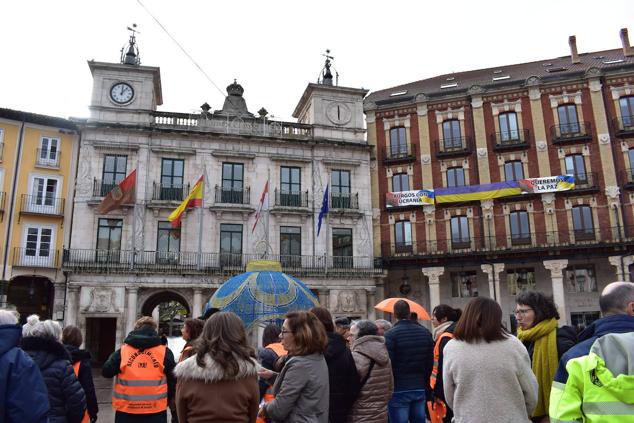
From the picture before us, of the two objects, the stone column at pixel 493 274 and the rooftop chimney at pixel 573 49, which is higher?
the rooftop chimney at pixel 573 49

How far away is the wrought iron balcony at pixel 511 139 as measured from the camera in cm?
3028

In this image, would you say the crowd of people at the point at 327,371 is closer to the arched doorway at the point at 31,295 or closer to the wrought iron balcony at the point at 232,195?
the wrought iron balcony at the point at 232,195

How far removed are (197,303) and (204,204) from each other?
18.7 ft

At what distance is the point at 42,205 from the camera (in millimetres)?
26625

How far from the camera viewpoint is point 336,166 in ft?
101

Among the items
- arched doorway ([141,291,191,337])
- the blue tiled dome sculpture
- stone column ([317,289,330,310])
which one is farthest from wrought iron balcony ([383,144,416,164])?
the blue tiled dome sculpture

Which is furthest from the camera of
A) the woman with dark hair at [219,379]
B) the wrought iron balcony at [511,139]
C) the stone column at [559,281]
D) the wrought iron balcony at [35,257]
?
the wrought iron balcony at [511,139]

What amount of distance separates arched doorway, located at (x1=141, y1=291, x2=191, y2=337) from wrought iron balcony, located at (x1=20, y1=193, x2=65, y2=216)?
22.9ft

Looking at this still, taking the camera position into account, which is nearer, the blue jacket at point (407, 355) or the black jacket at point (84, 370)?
the black jacket at point (84, 370)

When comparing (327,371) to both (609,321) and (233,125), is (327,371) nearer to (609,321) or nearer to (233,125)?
(609,321)

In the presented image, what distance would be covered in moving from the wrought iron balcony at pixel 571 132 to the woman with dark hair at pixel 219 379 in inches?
1201

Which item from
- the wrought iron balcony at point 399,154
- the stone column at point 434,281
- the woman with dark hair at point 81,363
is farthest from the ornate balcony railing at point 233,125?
the woman with dark hair at point 81,363

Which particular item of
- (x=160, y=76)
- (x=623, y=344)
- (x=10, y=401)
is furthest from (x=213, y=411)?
(x=160, y=76)

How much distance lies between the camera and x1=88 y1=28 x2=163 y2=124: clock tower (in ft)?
91.9
